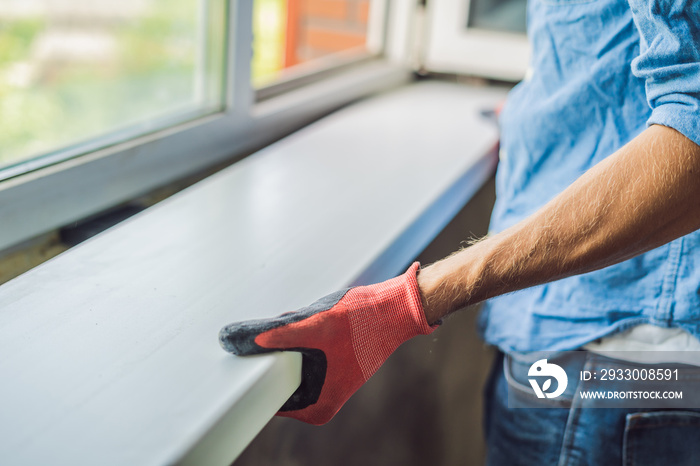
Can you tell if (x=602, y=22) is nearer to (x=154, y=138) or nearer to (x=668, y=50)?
(x=668, y=50)

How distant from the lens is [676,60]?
0.56 meters

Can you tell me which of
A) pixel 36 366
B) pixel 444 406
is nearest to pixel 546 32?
pixel 36 366

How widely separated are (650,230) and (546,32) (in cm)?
36

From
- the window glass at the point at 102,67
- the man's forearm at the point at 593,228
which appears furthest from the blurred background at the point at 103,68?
the man's forearm at the point at 593,228

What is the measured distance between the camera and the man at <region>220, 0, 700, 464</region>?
0.56 metres

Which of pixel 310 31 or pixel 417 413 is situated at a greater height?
pixel 310 31

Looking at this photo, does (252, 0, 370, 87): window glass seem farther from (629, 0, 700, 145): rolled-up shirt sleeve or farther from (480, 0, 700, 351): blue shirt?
(629, 0, 700, 145): rolled-up shirt sleeve

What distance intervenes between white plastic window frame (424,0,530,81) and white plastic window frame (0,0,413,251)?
202mm

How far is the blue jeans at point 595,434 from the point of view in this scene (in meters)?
0.78

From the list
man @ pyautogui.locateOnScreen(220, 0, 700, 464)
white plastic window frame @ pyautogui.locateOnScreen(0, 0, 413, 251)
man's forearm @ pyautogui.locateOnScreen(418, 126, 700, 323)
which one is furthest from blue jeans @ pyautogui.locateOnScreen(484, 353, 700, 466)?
white plastic window frame @ pyautogui.locateOnScreen(0, 0, 413, 251)

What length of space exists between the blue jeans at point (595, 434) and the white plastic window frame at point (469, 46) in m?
1.03

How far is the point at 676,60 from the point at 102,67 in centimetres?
122

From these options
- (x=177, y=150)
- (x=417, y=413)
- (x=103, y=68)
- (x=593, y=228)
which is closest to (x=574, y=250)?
(x=593, y=228)

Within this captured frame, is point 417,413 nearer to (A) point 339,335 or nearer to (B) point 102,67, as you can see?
(A) point 339,335
